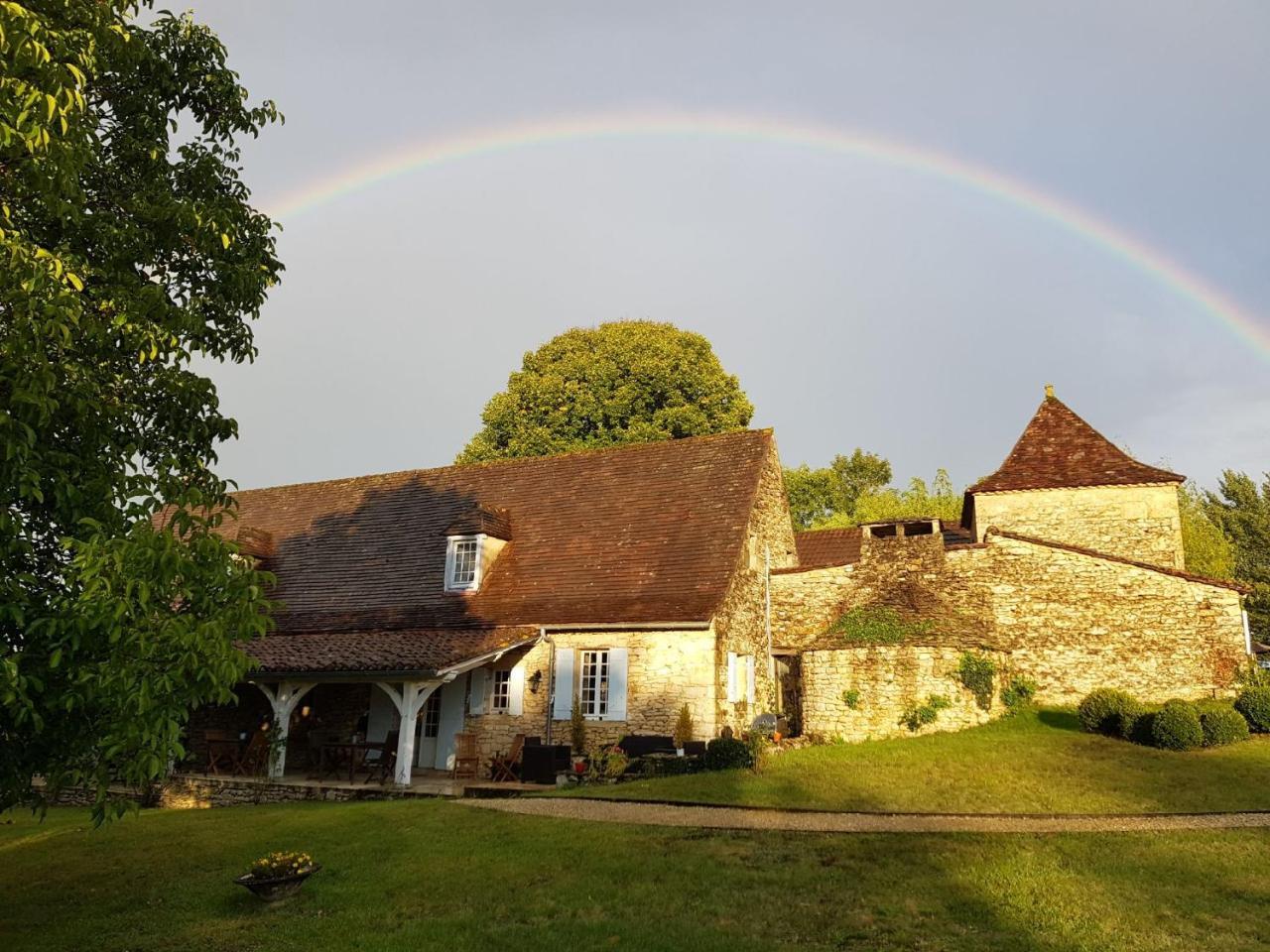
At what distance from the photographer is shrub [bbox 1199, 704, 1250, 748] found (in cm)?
1706

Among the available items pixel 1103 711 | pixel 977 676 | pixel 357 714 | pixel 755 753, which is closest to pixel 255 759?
pixel 357 714

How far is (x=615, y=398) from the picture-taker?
124 feet

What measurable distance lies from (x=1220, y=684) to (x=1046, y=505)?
7.38 metres

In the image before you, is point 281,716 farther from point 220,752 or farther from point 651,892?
point 651,892

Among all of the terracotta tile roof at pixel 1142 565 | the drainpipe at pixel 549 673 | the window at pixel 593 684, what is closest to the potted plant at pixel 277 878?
the drainpipe at pixel 549 673

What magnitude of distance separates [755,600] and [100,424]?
726 inches

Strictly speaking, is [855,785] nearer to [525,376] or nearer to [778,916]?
[778,916]

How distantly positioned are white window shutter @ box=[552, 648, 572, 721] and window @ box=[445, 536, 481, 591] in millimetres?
3726

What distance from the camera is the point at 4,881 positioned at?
1131cm

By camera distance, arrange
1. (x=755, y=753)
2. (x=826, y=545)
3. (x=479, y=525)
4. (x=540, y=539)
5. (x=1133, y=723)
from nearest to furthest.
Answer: (x=755, y=753) < (x=1133, y=723) < (x=479, y=525) < (x=540, y=539) < (x=826, y=545)

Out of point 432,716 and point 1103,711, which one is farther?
point 432,716

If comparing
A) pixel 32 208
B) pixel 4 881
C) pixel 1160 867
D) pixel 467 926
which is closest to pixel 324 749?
pixel 4 881

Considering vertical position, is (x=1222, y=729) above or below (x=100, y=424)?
below

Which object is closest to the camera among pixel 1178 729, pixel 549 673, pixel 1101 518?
pixel 1178 729
